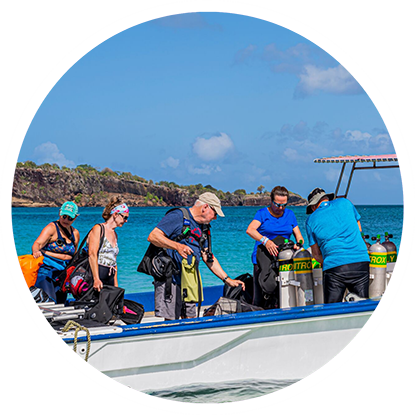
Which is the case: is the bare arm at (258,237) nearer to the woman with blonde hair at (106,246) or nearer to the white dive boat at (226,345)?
the white dive boat at (226,345)

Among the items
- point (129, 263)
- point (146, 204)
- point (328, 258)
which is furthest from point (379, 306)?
point (146, 204)

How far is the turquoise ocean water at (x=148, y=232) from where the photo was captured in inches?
954

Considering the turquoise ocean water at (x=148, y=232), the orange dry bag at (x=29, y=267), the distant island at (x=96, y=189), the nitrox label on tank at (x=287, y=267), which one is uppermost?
the distant island at (x=96, y=189)

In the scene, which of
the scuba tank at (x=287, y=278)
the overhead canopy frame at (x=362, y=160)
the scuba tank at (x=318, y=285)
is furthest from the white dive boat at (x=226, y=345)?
the overhead canopy frame at (x=362, y=160)

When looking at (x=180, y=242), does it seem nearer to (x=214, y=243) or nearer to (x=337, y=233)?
(x=337, y=233)

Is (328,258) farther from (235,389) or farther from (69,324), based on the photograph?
(69,324)

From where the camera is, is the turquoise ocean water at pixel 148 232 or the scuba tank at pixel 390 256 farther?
the turquoise ocean water at pixel 148 232

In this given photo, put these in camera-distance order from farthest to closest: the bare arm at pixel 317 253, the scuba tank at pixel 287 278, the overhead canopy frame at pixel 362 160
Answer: the overhead canopy frame at pixel 362 160
the scuba tank at pixel 287 278
the bare arm at pixel 317 253

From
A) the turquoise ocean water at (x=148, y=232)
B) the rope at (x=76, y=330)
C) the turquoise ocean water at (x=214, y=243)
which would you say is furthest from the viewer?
the turquoise ocean water at (x=148, y=232)

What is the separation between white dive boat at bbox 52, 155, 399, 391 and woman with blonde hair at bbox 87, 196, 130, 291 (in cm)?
68

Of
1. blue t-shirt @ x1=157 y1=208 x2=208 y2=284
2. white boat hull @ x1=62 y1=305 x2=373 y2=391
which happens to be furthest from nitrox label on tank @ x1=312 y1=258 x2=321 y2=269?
blue t-shirt @ x1=157 y1=208 x2=208 y2=284

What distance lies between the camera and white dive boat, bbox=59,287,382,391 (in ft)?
14.5

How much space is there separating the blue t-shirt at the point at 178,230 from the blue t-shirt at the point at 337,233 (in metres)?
1.05

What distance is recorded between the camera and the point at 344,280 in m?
5.26
